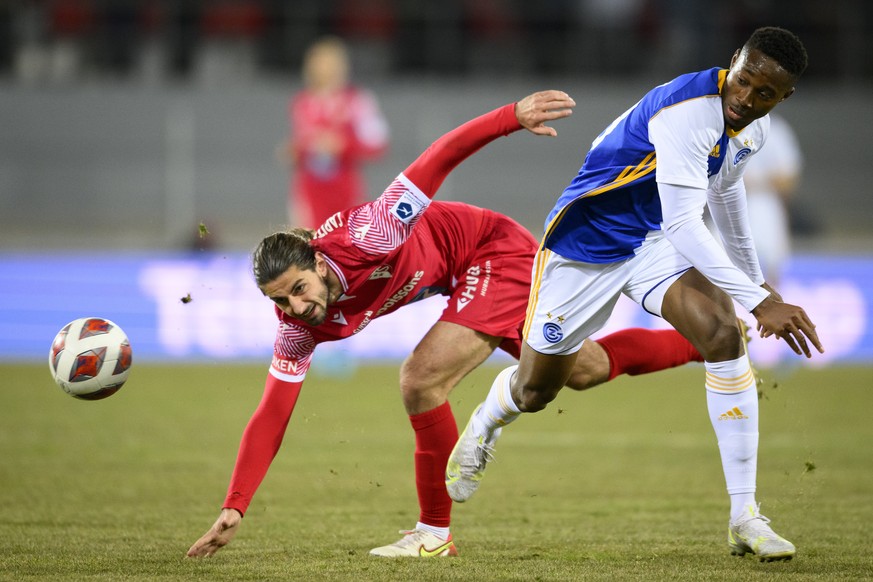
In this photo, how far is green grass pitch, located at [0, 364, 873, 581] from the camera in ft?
14.5

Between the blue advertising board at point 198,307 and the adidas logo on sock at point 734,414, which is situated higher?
the adidas logo on sock at point 734,414

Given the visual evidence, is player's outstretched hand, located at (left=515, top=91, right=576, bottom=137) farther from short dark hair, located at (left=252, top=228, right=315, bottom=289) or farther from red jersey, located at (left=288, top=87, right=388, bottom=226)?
red jersey, located at (left=288, top=87, right=388, bottom=226)

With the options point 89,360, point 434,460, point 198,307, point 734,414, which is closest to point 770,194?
point 198,307

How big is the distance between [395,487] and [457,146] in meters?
2.37

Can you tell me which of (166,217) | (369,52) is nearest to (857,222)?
(369,52)

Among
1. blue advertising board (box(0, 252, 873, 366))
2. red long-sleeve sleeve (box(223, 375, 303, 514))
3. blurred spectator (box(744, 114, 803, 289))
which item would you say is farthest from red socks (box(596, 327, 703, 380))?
blue advertising board (box(0, 252, 873, 366))

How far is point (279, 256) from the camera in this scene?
432 centimetres

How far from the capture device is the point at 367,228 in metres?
4.60

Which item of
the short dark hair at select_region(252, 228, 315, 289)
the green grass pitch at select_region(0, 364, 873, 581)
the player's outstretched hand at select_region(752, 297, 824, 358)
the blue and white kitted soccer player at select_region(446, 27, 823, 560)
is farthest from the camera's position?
the green grass pitch at select_region(0, 364, 873, 581)

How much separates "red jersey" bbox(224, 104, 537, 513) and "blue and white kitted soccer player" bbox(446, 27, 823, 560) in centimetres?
27

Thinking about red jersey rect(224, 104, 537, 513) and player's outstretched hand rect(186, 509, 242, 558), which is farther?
red jersey rect(224, 104, 537, 513)

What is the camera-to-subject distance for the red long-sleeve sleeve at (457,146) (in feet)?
15.2

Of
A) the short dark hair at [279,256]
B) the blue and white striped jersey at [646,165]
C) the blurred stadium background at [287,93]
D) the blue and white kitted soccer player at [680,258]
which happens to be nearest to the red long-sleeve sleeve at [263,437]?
the short dark hair at [279,256]

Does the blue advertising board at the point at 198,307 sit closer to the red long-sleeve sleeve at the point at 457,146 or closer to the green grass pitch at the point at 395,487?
the green grass pitch at the point at 395,487
